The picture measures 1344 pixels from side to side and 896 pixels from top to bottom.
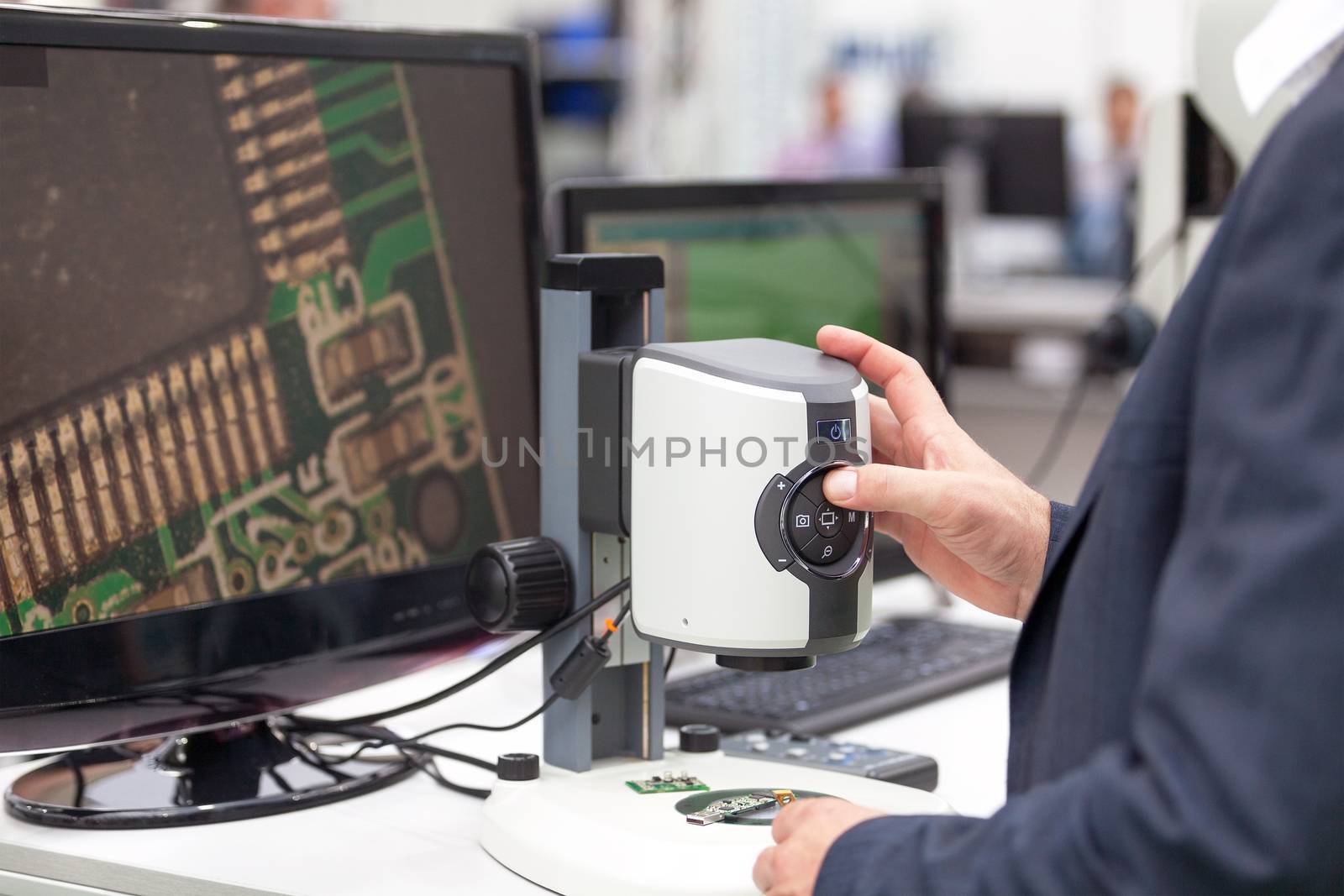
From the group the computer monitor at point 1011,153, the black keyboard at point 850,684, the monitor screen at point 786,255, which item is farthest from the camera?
the computer monitor at point 1011,153

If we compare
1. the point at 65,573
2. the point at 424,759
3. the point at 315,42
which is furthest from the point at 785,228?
the point at 65,573

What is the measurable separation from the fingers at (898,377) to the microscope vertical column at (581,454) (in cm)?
13

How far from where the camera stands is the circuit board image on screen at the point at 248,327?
97cm

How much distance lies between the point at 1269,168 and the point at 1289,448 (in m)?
0.11

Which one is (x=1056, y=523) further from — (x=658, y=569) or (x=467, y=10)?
(x=467, y=10)

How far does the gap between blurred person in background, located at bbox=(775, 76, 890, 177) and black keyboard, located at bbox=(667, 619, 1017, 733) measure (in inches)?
156

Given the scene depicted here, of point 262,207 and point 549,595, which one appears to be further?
point 262,207

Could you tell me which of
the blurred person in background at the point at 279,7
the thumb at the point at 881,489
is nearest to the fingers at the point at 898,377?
the thumb at the point at 881,489

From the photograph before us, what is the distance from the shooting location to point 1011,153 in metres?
4.31

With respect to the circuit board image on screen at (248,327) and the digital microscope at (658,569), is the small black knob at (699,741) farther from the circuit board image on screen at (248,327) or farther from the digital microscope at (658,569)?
the circuit board image on screen at (248,327)

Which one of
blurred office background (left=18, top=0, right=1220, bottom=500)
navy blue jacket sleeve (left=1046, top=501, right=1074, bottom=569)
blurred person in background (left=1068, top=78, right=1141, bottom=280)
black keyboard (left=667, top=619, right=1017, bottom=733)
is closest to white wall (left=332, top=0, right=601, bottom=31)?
blurred office background (left=18, top=0, right=1220, bottom=500)

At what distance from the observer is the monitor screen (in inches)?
52.3

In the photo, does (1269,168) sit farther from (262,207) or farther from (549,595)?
(262,207)

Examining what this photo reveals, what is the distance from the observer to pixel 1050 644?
754mm
